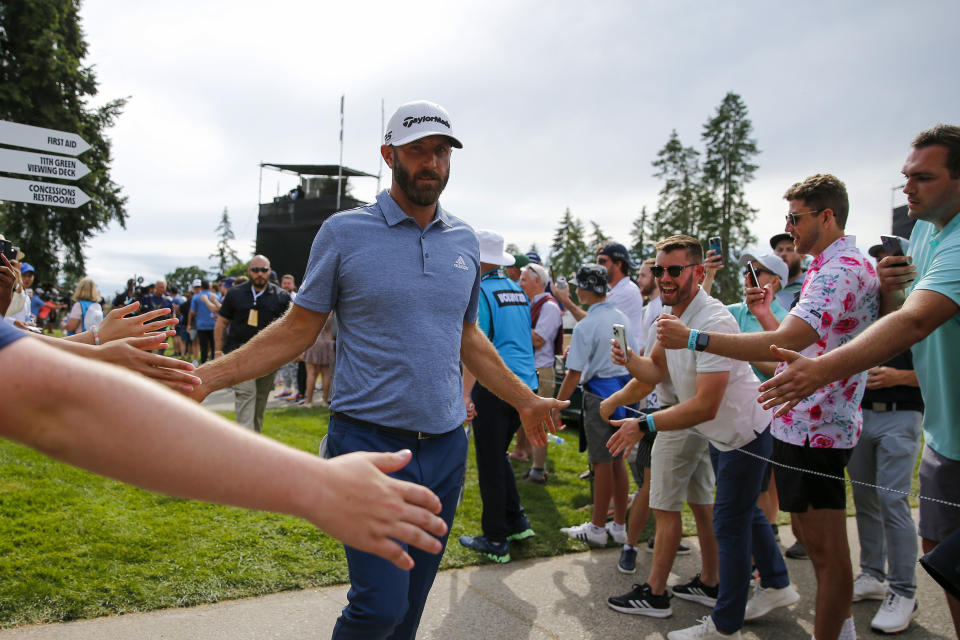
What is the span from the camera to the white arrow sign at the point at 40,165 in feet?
15.0

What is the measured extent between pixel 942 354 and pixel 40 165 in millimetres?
5833

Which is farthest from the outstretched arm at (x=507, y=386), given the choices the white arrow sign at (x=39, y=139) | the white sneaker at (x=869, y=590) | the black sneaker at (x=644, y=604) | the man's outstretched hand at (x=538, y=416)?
the white arrow sign at (x=39, y=139)

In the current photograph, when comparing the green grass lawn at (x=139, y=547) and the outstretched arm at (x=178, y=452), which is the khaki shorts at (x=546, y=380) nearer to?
the green grass lawn at (x=139, y=547)

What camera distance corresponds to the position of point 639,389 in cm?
399

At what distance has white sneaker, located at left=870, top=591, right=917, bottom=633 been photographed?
3.73 metres

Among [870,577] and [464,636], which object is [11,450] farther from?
[870,577]

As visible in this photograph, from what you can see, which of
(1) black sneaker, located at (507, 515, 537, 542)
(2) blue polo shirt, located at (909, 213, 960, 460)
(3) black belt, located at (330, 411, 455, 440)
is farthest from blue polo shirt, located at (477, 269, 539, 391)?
(2) blue polo shirt, located at (909, 213, 960, 460)

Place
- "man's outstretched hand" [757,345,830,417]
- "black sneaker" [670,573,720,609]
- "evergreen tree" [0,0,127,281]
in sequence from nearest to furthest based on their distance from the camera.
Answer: "man's outstretched hand" [757,345,830,417]
"black sneaker" [670,573,720,609]
"evergreen tree" [0,0,127,281]

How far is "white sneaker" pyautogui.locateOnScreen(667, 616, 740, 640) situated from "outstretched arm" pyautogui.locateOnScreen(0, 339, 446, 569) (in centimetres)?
314

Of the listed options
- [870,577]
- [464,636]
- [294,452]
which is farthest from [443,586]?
[294,452]

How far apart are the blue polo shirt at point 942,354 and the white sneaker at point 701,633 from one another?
60.5 inches

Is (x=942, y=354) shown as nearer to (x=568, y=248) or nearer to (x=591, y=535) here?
(x=591, y=535)

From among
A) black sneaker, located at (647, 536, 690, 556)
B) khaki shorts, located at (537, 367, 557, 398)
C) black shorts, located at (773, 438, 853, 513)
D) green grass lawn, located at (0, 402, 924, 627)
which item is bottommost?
black sneaker, located at (647, 536, 690, 556)

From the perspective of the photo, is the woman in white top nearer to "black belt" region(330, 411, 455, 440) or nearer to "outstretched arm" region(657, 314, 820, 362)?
"black belt" region(330, 411, 455, 440)
